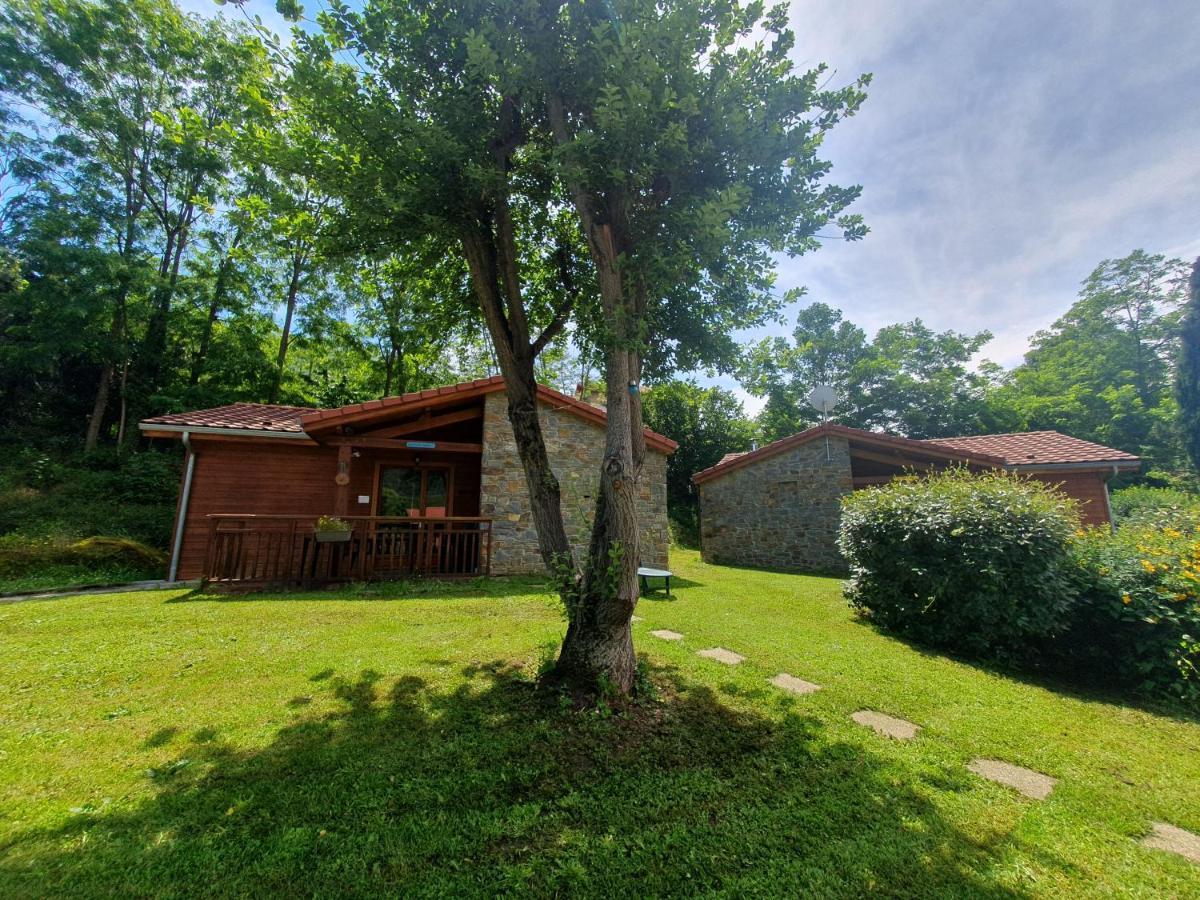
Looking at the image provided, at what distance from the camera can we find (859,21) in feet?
13.9

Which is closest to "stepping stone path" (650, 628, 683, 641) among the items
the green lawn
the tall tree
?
the green lawn

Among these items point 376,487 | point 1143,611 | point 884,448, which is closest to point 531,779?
point 1143,611

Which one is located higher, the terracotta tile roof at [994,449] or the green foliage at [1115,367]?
the green foliage at [1115,367]

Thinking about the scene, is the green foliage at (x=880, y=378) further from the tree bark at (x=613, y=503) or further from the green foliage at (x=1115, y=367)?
the tree bark at (x=613, y=503)

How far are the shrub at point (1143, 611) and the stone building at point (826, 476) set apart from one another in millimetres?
7145

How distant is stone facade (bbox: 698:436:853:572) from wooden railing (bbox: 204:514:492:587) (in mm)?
8523

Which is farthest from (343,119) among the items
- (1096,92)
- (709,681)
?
(1096,92)

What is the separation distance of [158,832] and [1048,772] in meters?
4.60

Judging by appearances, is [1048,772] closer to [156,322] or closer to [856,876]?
[856,876]

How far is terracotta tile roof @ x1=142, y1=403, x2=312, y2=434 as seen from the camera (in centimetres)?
891

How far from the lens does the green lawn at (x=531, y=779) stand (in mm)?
1799

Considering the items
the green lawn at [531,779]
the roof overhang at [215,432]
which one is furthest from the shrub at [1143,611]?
the roof overhang at [215,432]

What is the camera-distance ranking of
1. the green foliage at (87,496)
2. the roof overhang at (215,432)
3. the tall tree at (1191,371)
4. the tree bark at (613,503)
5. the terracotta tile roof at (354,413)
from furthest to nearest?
the tall tree at (1191,371) < the green foliage at (87,496) < the roof overhang at (215,432) < the terracotta tile roof at (354,413) < the tree bark at (613,503)

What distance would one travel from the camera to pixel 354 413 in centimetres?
845
